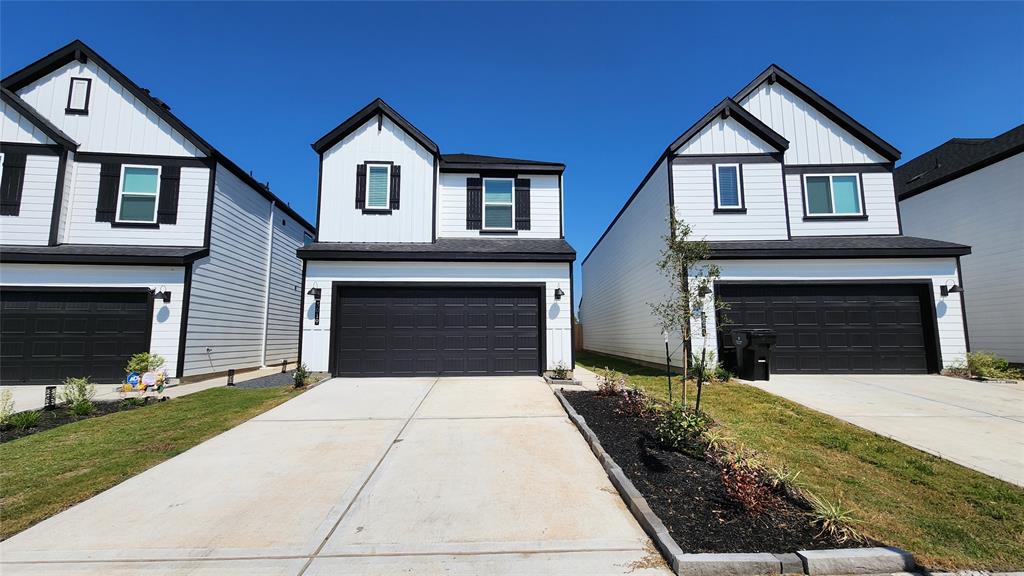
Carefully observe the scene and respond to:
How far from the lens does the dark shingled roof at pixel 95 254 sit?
1010cm

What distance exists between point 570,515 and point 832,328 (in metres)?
11.0

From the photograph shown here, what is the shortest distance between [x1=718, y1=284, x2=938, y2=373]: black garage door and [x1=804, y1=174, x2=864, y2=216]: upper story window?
9.12 feet

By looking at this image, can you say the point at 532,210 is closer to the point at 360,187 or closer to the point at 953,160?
the point at 360,187

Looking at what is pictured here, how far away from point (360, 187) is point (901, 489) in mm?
12636

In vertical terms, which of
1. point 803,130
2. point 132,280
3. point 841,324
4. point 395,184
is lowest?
point 841,324

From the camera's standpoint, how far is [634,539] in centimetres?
325

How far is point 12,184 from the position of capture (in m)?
10.9

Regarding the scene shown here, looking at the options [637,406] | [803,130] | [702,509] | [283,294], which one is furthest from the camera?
[283,294]

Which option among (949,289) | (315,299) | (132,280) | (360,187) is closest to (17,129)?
(132,280)

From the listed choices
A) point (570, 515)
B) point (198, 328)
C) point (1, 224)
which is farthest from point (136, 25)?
point (570, 515)

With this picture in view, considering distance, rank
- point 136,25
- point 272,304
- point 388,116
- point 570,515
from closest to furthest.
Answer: point 570,515, point 136,25, point 388,116, point 272,304

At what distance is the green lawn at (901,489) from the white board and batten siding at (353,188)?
9.29 m

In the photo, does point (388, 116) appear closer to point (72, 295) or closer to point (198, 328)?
point (198, 328)

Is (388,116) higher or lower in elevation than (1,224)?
higher
